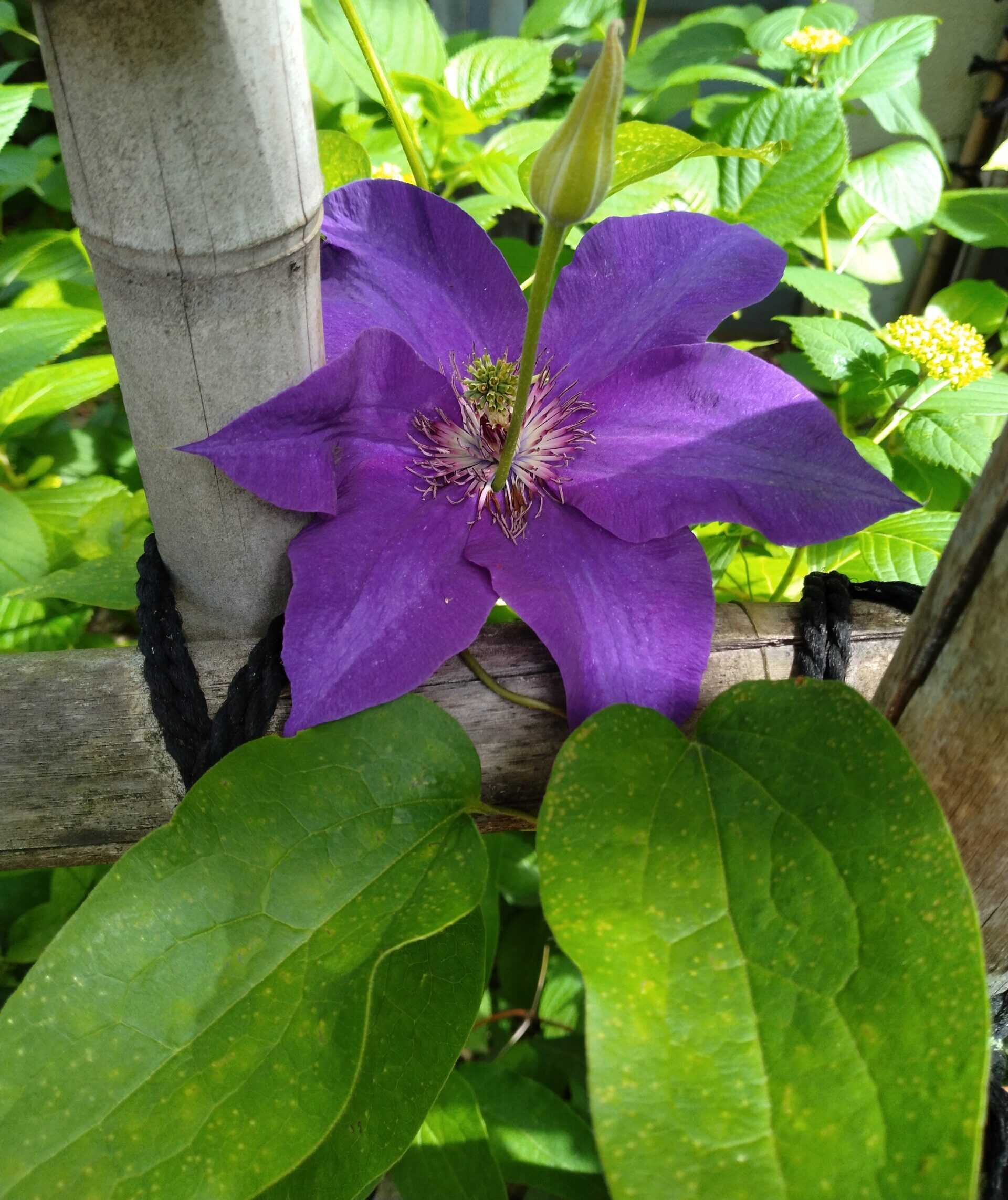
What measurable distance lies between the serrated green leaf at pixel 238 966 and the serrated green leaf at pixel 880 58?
92 centimetres

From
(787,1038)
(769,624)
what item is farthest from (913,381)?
(787,1038)

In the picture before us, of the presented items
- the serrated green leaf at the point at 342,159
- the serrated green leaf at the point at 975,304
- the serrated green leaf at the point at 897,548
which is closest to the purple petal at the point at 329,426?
the serrated green leaf at the point at 342,159

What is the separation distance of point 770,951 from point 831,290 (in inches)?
28.2

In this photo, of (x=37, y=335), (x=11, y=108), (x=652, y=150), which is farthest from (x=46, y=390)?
(x=652, y=150)

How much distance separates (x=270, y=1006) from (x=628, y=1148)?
172mm

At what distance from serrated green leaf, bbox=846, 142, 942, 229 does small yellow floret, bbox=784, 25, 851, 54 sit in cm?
13

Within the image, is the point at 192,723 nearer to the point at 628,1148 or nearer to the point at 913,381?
the point at 628,1148

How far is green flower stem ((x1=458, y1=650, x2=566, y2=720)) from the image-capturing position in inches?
20.9

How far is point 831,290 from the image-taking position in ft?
3.03

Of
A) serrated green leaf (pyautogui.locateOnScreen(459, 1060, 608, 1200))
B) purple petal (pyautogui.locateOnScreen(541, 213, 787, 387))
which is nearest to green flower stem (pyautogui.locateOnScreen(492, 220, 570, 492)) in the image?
purple petal (pyautogui.locateOnScreen(541, 213, 787, 387))

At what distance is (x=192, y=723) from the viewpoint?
52 cm

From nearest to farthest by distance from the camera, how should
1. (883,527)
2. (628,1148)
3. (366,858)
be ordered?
(628,1148) < (366,858) < (883,527)

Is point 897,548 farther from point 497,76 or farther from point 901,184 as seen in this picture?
point 497,76

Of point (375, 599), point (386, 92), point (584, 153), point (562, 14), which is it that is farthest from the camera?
point (562, 14)
